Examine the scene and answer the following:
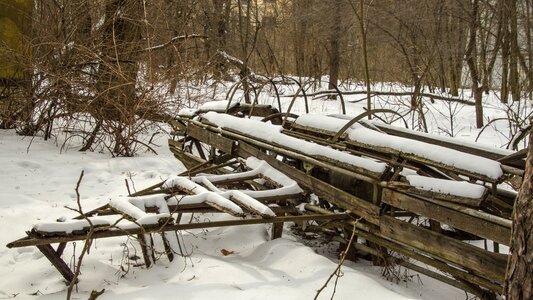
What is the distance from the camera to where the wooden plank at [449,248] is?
276 centimetres

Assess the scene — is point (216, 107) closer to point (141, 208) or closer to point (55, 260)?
point (141, 208)

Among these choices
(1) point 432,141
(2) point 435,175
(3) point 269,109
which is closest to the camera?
(2) point 435,175

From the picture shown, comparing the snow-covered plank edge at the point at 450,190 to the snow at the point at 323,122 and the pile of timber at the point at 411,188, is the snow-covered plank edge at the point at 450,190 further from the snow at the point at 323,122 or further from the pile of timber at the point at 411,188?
the snow at the point at 323,122

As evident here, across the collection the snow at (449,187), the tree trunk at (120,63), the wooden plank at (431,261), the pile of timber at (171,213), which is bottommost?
the wooden plank at (431,261)

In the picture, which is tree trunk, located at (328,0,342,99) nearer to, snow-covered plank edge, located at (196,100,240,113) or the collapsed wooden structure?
snow-covered plank edge, located at (196,100,240,113)

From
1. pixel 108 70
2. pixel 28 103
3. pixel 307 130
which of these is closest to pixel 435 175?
pixel 307 130

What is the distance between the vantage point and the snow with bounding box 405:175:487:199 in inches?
112

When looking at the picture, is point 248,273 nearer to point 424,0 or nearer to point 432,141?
point 432,141

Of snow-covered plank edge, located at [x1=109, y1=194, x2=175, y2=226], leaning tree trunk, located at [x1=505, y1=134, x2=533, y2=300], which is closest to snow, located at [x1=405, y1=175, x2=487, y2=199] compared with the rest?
leaning tree trunk, located at [x1=505, y1=134, x2=533, y2=300]

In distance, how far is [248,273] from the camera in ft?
11.0

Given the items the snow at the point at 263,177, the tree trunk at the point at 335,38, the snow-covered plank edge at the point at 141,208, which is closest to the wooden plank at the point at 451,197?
the snow at the point at 263,177

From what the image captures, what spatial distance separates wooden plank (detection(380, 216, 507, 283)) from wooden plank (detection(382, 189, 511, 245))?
0.11 metres

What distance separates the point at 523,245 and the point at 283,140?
265 cm

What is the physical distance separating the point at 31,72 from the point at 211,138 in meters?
3.66
